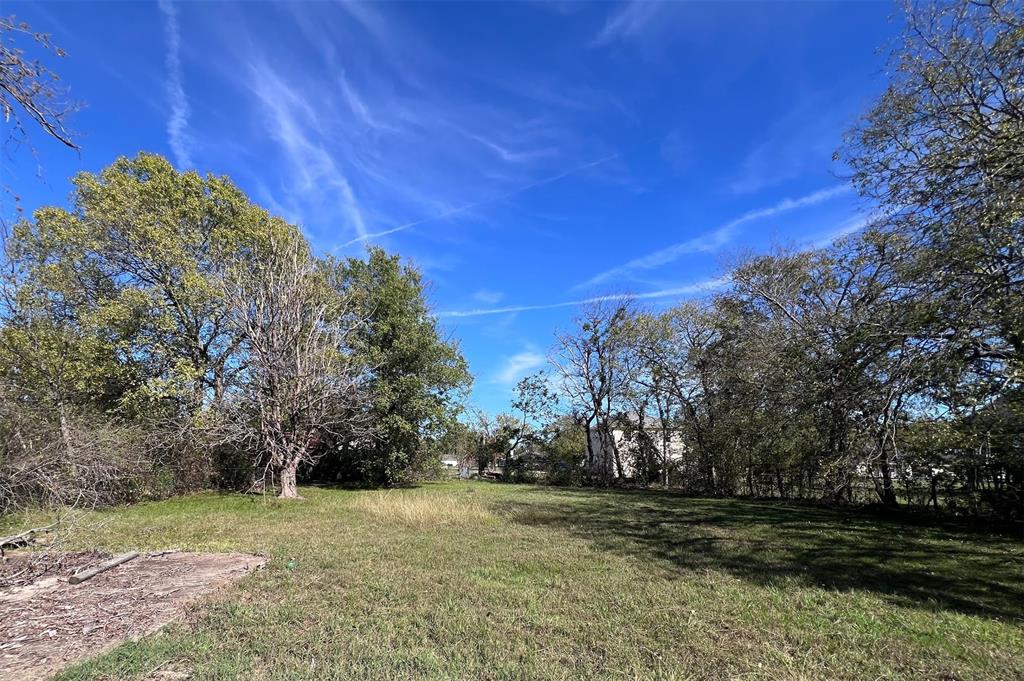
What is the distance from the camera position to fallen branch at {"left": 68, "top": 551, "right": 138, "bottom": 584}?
19.3 feet

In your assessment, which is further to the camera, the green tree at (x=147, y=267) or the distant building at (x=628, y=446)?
the distant building at (x=628, y=446)

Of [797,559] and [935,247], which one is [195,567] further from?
[935,247]

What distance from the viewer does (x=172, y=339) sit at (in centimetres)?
1706

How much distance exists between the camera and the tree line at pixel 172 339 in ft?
43.8

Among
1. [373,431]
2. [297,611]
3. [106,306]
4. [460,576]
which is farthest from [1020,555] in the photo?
[106,306]

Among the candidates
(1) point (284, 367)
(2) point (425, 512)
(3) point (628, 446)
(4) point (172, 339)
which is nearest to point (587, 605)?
(2) point (425, 512)

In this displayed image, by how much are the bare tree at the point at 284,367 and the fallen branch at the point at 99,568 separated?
7901mm

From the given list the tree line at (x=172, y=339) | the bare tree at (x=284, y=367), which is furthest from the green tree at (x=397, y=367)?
the bare tree at (x=284, y=367)

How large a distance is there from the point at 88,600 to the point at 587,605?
17.5 ft

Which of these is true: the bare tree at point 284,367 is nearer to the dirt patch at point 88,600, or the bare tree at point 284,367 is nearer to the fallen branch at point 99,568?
the fallen branch at point 99,568

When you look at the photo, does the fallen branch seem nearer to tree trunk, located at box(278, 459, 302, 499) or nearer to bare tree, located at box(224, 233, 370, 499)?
bare tree, located at box(224, 233, 370, 499)

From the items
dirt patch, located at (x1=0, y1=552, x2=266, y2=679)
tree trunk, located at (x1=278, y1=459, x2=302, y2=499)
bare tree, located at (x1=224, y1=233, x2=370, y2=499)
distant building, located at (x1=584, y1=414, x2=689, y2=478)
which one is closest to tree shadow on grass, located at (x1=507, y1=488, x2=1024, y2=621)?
dirt patch, located at (x1=0, y1=552, x2=266, y2=679)

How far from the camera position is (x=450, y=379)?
22.8m

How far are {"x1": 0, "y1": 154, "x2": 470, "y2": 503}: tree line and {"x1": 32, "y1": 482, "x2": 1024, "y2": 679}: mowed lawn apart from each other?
181 inches
